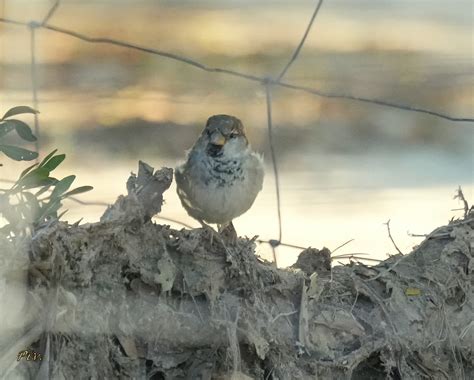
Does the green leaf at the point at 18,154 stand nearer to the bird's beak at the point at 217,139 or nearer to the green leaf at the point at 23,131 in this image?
the green leaf at the point at 23,131

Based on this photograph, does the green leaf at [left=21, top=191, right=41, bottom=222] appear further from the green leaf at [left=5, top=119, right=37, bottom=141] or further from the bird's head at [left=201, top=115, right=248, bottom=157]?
the bird's head at [left=201, top=115, right=248, bottom=157]

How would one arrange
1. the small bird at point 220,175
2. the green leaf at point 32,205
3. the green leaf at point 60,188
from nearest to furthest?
the green leaf at point 32,205
the green leaf at point 60,188
the small bird at point 220,175

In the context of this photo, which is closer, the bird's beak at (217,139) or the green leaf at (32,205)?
the green leaf at (32,205)

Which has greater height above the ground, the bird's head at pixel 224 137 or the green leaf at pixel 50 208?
the bird's head at pixel 224 137

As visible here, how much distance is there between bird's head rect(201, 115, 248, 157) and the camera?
2605 millimetres

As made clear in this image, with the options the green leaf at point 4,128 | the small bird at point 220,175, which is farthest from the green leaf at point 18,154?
the small bird at point 220,175

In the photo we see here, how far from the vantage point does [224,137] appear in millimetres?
2615

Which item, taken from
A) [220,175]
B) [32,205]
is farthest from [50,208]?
[220,175]

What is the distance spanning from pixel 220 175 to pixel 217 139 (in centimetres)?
9

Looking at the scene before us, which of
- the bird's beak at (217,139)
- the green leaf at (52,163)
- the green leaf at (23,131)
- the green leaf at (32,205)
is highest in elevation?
the bird's beak at (217,139)

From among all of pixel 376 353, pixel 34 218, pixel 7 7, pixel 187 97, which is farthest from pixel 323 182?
pixel 34 218

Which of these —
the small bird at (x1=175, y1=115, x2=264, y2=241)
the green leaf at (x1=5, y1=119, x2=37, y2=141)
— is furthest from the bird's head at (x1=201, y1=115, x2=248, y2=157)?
the green leaf at (x1=5, y1=119, x2=37, y2=141)

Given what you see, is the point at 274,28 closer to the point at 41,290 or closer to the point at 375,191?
the point at 375,191

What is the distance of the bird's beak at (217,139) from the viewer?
259 centimetres
